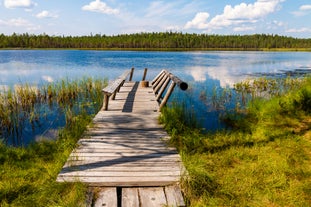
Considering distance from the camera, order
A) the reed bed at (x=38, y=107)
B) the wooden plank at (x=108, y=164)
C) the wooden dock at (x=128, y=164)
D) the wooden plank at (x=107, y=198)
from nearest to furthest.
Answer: the wooden plank at (x=107, y=198), the wooden dock at (x=128, y=164), the wooden plank at (x=108, y=164), the reed bed at (x=38, y=107)

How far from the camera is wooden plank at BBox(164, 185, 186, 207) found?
3445 mm

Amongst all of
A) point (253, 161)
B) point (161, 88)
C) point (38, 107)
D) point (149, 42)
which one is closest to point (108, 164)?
Answer: point (253, 161)

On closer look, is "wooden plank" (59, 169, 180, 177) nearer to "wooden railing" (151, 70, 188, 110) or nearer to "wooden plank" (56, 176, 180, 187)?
"wooden plank" (56, 176, 180, 187)

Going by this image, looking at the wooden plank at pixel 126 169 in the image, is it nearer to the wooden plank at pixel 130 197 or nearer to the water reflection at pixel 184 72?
the wooden plank at pixel 130 197

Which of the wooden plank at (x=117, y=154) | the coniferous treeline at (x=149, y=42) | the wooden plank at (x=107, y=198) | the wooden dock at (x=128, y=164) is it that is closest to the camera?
the wooden plank at (x=107, y=198)

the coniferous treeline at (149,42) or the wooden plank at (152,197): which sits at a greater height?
the coniferous treeline at (149,42)

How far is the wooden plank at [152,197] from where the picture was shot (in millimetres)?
3417

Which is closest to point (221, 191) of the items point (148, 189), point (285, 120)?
point (148, 189)

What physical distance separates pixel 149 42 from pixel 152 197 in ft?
342

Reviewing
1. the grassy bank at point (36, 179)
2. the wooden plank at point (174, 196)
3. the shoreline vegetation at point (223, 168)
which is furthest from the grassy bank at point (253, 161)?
the grassy bank at point (36, 179)

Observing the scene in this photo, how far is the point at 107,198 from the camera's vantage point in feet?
11.6

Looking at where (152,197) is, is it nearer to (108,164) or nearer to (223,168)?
(108,164)

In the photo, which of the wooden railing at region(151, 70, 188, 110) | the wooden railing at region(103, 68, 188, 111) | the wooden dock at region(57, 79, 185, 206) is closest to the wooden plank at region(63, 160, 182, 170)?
the wooden dock at region(57, 79, 185, 206)

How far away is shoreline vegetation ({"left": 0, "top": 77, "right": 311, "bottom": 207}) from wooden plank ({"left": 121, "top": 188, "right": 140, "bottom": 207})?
1.83ft
